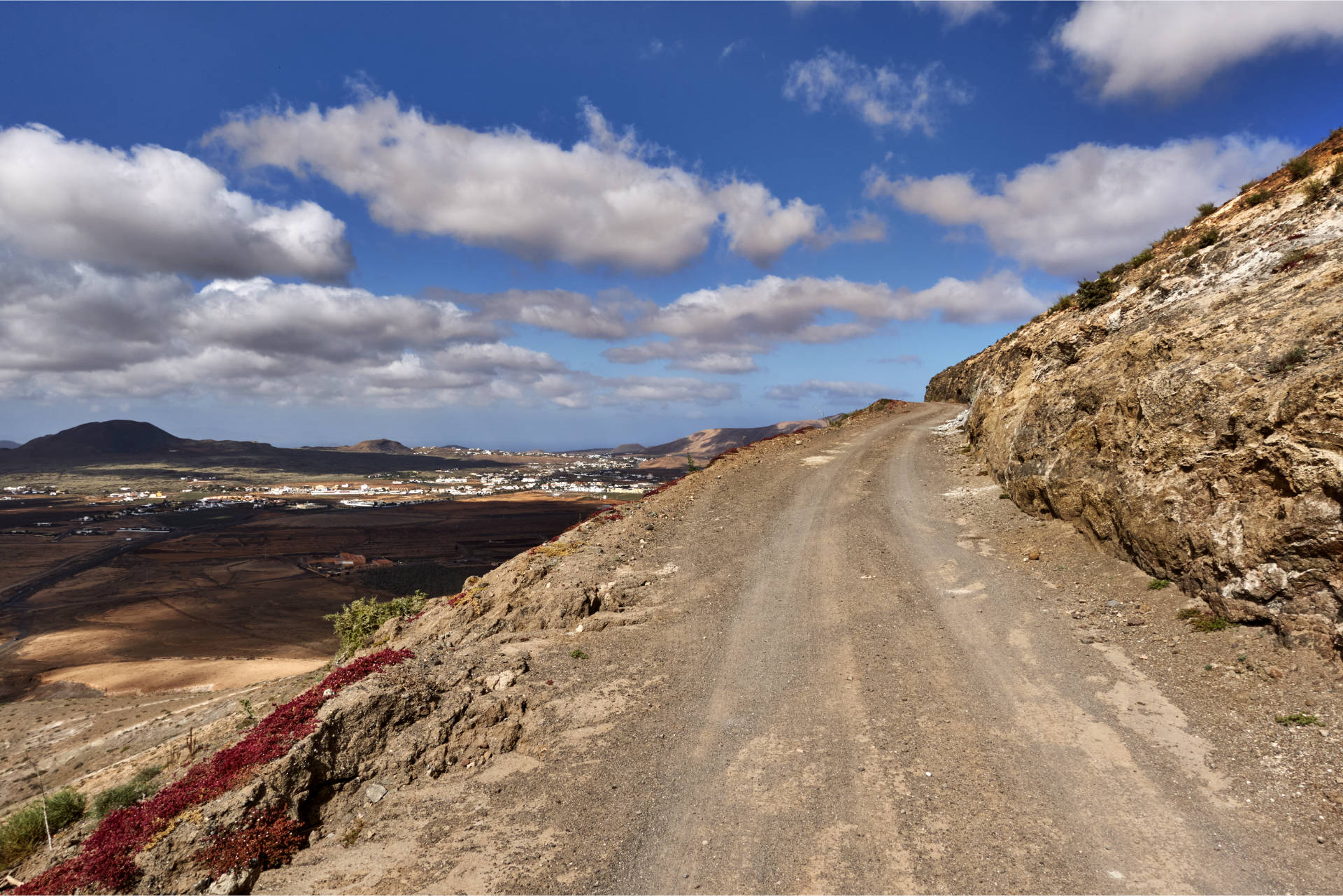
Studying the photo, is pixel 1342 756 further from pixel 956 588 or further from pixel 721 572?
pixel 721 572

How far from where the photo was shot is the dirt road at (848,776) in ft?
23.0

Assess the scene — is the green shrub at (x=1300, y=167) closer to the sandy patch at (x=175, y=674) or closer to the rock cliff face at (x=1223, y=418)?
the rock cliff face at (x=1223, y=418)

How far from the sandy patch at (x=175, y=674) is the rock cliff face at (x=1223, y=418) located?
161 ft

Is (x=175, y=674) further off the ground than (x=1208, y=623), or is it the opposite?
(x=1208, y=623)

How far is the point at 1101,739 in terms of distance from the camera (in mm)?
9156

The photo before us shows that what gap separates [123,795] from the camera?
52.2 ft

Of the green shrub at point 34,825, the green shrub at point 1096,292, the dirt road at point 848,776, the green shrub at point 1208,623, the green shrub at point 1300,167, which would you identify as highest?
the green shrub at point 1300,167

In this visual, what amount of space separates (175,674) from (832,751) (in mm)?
61138

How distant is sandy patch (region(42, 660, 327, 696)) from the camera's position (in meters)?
44.6

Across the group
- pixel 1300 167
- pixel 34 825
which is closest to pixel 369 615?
pixel 34 825

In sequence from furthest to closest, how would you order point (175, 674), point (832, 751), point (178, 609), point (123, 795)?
point (178, 609)
point (175, 674)
point (123, 795)
point (832, 751)

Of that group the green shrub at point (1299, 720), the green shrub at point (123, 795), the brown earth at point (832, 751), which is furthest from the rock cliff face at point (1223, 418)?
the green shrub at point (123, 795)

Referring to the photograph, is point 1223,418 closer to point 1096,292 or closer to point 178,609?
point 1096,292

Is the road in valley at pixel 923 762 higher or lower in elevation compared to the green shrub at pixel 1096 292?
lower
